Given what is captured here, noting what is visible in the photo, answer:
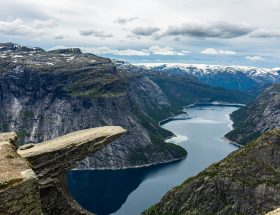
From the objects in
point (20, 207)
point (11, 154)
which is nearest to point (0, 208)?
point (20, 207)

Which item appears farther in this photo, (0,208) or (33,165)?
(33,165)

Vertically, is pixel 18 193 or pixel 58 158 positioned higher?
pixel 18 193

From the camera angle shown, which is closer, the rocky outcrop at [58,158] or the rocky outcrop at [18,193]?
the rocky outcrop at [18,193]

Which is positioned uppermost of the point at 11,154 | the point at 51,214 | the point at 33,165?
the point at 11,154

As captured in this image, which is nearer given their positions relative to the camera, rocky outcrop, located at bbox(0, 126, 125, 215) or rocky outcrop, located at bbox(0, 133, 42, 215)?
rocky outcrop, located at bbox(0, 133, 42, 215)

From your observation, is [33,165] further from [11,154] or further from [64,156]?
[11,154]

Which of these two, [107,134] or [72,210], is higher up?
[107,134]

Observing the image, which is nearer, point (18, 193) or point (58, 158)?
point (18, 193)

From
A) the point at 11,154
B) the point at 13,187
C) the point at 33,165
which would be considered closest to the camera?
the point at 13,187

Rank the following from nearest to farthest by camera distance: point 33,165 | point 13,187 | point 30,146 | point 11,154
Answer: point 13,187 < point 11,154 < point 33,165 < point 30,146

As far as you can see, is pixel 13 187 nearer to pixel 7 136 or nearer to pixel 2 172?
pixel 2 172
